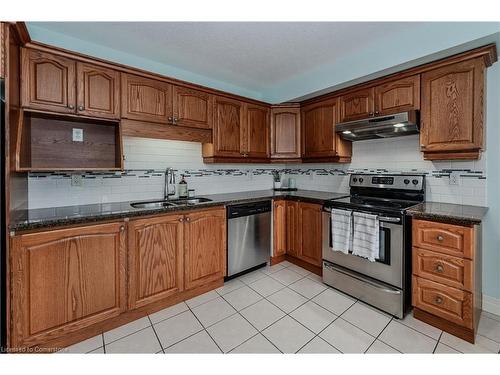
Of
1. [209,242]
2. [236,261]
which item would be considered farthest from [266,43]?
[236,261]

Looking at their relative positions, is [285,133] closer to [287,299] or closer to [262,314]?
[287,299]

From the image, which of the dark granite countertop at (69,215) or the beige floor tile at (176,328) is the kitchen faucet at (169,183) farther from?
the beige floor tile at (176,328)

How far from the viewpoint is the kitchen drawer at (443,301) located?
1686 millimetres

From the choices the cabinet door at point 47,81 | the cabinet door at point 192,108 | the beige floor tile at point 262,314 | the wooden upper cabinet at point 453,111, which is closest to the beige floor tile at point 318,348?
the beige floor tile at point 262,314

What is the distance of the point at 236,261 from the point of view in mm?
2650

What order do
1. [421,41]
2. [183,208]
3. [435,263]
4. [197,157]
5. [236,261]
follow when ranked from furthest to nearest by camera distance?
[197,157] → [236,261] → [183,208] → [421,41] → [435,263]

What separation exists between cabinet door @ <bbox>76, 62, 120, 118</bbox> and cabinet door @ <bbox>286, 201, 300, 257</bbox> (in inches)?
83.9

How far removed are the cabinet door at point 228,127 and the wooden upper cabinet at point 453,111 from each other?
191 centimetres

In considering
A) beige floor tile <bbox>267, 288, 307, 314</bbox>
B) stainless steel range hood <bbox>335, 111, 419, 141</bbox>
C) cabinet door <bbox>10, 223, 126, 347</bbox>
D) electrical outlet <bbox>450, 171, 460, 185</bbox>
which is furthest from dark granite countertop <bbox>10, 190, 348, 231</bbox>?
electrical outlet <bbox>450, 171, 460, 185</bbox>

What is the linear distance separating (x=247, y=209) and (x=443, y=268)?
5.82 feet

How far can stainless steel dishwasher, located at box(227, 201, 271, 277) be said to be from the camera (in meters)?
2.59

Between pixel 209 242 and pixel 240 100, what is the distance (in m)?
1.78

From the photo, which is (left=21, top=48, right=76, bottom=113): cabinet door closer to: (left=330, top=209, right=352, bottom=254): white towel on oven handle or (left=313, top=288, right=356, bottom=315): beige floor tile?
(left=330, top=209, right=352, bottom=254): white towel on oven handle

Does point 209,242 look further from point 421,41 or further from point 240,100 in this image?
point 421,41
